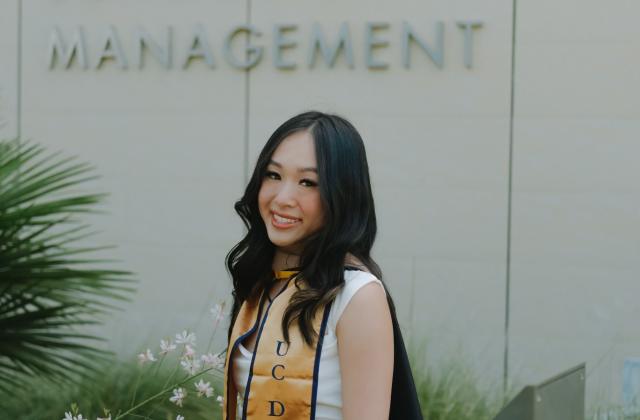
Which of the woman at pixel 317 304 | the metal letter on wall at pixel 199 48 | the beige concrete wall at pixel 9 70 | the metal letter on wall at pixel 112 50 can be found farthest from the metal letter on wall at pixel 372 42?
the woman at pixel 317 304

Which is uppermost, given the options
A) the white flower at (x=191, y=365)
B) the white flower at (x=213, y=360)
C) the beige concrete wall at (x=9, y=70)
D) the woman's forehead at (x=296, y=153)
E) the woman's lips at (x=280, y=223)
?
the beige concrete wall at (x=9, y=70)

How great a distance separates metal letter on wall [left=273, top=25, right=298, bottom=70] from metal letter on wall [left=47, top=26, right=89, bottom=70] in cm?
123

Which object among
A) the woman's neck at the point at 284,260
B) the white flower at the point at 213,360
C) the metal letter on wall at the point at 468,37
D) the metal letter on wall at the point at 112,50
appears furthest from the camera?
the metal letter on wall at the point at 112,50

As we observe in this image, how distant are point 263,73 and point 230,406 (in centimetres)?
447

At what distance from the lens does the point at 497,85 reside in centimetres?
601

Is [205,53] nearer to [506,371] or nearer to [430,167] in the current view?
[430,167]

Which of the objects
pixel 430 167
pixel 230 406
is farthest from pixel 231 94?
pixel 230 406

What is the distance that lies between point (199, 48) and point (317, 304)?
480 cm

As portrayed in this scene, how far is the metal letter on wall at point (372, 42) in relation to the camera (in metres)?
6.14

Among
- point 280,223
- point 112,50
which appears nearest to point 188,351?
point 280,223

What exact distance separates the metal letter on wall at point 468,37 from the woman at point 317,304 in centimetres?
404

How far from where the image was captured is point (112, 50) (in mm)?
6660

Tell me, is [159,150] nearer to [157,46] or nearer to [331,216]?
[157,46]

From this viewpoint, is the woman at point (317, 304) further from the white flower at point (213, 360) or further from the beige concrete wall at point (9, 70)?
the beige concrete wall at point (9, 70)
